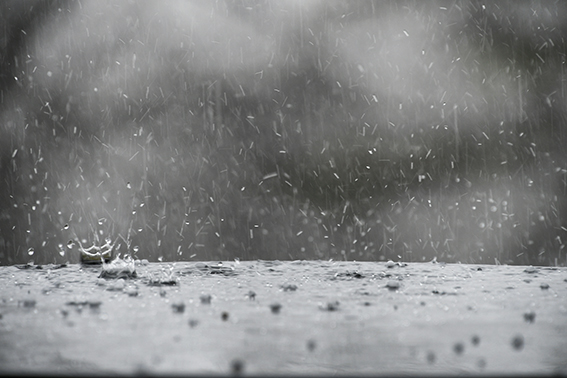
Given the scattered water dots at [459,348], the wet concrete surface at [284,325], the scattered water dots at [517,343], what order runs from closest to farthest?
1. the wet concrete surface at [284,325]
2. the scattered water dots at [459,348]
3. the scattered water dots at [517,343]

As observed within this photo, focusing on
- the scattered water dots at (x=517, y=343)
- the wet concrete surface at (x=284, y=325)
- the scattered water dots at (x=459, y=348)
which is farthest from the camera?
the scattered water dots at (x=517, y=343)

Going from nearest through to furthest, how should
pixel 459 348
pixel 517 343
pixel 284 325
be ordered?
pixel 459 348
pixel 517 343
pixel 284 325

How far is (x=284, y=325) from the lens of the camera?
4.39 m

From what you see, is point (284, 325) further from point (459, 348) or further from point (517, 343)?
point (517, 343)

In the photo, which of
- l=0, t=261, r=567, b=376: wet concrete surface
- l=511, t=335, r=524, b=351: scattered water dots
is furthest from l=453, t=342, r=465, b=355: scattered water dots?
l=511, t=335, r=524, b=351: scattered water dots

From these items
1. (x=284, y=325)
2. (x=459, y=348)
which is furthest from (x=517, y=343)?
(x=284, y=325)

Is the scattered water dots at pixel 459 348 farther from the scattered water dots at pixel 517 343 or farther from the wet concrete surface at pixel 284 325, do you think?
the scattered water dots at pixel 517 343

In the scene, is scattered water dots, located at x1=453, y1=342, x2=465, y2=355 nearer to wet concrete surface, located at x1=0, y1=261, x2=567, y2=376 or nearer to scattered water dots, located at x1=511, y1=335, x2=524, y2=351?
wet concrete surface, located at x1=0, y1=261, x2=567, y2=376

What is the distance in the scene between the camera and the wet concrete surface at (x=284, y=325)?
3279 millimetres

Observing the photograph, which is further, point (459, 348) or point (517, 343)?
point (517, 343)

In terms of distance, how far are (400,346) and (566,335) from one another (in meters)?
1.26

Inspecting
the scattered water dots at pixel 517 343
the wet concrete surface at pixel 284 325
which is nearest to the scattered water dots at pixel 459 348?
the wet concrete surface at pixel 284 325

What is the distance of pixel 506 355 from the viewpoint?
3.47 meters

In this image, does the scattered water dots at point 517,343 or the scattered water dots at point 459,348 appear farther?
the scattered water dots at point 517,343
